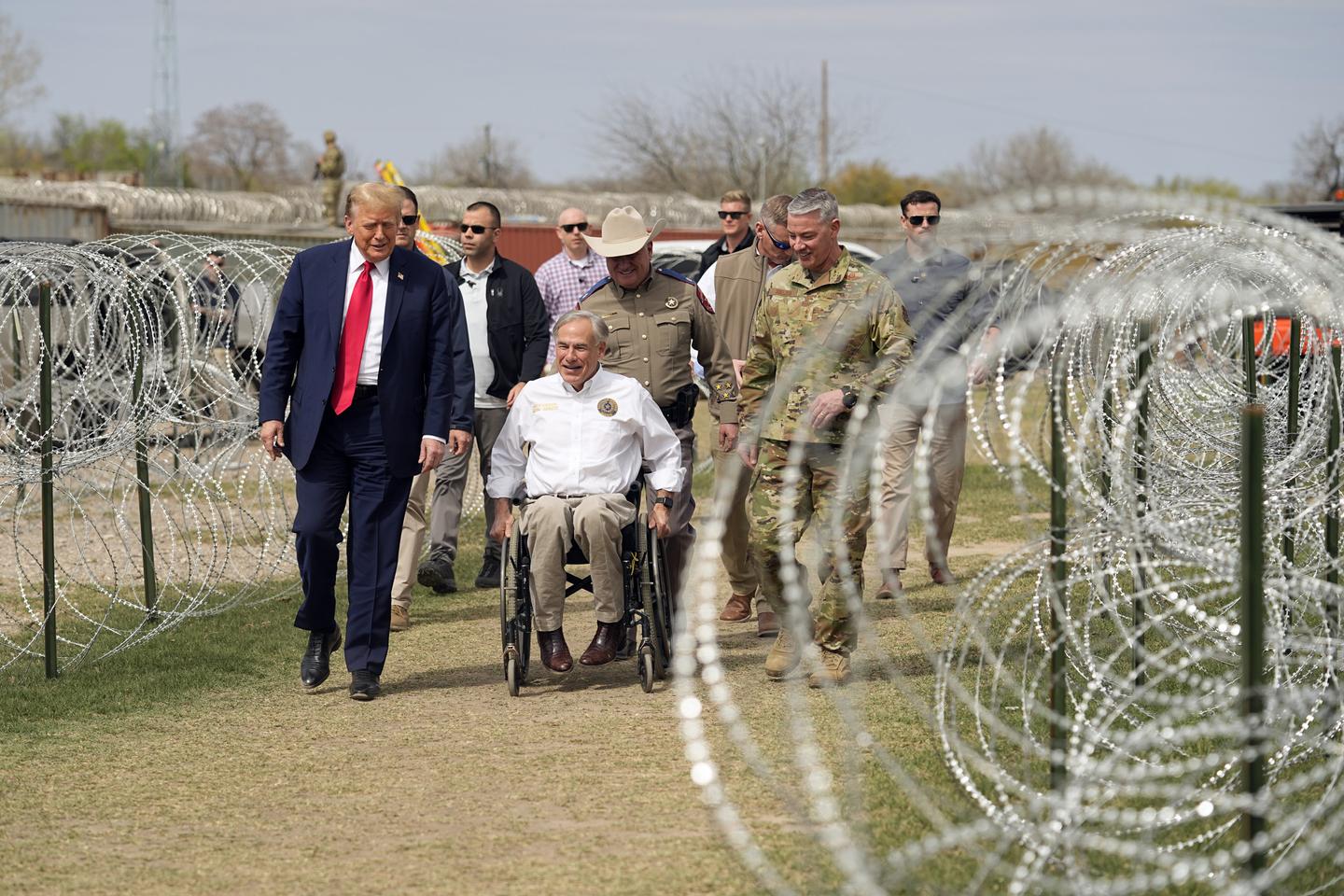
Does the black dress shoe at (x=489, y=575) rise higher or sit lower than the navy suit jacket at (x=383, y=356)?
lower

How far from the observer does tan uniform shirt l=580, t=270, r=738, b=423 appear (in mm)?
7379

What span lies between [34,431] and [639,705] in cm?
952

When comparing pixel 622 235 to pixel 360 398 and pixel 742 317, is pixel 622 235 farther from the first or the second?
pixel 360 398

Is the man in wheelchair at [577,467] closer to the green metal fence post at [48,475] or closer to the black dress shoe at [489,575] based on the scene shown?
the green metal fence post at [48,475]

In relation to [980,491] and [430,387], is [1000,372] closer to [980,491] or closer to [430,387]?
[430,387]

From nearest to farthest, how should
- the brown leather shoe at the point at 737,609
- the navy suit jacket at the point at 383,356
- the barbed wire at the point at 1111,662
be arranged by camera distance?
1. the barbed wire at the point at 1111,662
2. the navy suit jacket at the point at 383,356
3. the brown leather shoe at the point at 737,609

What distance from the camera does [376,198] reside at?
256 inches

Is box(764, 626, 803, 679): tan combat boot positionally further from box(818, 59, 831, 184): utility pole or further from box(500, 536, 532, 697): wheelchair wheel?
box(818, 59, 831, 184): utility pole

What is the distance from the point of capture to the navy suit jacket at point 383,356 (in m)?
6.57

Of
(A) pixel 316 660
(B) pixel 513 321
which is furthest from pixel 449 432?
(B) pixel 513 321

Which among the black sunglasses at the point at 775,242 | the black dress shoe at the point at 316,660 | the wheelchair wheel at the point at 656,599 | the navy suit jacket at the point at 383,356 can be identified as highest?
the black sunglasses at the point at 775,242

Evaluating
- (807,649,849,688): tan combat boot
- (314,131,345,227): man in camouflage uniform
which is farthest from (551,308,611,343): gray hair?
(314,131,345,227): man in camouflage uniform

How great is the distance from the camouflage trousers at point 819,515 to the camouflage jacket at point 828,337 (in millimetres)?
94

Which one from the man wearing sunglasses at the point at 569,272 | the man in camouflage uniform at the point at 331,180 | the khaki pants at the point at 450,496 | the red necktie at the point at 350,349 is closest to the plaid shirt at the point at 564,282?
the man wearing sunglasses at the point at 569,272
